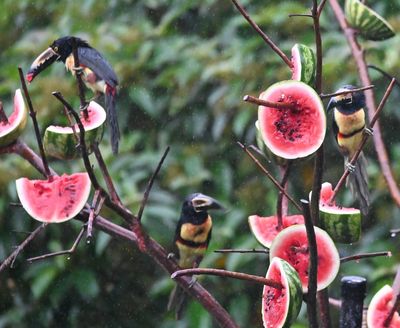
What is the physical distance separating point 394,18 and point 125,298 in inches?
36.7

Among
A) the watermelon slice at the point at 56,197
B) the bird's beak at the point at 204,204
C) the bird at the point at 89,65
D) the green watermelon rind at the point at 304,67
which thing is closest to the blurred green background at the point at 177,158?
the bird at the point at 89,65

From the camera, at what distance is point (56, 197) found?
0.75 metres

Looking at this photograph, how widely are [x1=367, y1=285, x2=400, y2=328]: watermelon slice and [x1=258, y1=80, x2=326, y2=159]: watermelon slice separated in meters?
0.14

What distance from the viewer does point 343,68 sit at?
187cm

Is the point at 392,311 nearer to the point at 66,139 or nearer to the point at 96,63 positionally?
the point at 66,139

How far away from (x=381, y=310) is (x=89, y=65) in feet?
1.39

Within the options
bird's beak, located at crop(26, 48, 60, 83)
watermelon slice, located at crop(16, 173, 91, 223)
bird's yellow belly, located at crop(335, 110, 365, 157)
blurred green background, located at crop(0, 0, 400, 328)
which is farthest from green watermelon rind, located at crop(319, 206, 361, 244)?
blurred green background, located at crop(0, 0, 400, 328)

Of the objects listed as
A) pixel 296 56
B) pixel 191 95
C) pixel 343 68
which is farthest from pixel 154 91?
pixel 296 56

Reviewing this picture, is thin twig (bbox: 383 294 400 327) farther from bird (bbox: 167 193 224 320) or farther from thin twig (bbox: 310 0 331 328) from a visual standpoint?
bird (bbox: 167 193 224 320)

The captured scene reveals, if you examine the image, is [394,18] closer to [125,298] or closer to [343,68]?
[343,68]

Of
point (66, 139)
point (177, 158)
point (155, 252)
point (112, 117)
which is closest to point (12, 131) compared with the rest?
point (66, 139)

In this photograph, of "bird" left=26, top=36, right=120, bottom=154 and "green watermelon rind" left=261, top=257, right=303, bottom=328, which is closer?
"green watermelon rind" left=261, top=257, right=303, bottom=328

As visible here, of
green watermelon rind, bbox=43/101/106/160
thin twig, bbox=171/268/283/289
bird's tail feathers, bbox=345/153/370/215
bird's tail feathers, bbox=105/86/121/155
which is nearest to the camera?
thin twig, bbox=171/268/283/289

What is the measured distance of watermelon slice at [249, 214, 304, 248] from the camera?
772 mm
